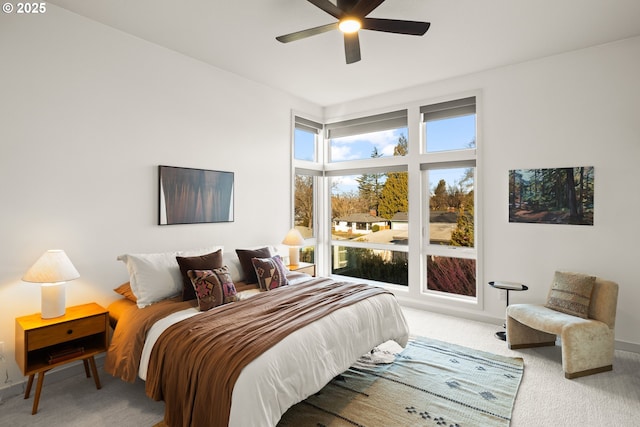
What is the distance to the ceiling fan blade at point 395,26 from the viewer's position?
2.39 meters

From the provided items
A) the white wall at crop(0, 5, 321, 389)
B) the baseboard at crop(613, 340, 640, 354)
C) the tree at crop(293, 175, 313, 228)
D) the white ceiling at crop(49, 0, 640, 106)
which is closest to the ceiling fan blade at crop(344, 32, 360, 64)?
the white ceiling at crop(49, 0, 640, 106)

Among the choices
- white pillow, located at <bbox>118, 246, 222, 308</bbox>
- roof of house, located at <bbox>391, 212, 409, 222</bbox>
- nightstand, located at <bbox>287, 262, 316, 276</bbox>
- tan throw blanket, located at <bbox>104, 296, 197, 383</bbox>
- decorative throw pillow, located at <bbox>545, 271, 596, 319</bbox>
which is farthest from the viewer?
roof of house, located at <bbox>391, 212, 409, 222</bbox>

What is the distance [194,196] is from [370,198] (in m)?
2.75

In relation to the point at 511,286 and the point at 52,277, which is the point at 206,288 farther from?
the point at 511,286

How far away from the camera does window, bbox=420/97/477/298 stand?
438 cm

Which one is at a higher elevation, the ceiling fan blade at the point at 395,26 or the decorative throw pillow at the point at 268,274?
the ceiling fan blade at the point at 395,26

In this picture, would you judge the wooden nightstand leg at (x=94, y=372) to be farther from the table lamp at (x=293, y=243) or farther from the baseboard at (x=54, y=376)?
the table lamp at (x=293, y=243)

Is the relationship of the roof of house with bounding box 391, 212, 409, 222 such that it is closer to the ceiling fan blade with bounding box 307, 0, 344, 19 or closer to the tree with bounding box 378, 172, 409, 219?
the tree with bounding box 378, 172, 409, 219

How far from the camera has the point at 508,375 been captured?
111 inches

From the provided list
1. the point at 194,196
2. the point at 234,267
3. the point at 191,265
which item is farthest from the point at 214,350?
the point at 194,196

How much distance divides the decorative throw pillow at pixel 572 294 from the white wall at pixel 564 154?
0.47 m

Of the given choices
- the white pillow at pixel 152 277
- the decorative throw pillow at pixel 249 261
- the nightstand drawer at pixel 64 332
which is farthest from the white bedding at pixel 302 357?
the decorative throw pillow at pixel 249 261

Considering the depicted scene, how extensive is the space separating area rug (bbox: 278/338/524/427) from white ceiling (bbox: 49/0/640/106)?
3.03 metres

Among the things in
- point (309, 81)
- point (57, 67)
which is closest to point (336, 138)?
point (309, 81)
